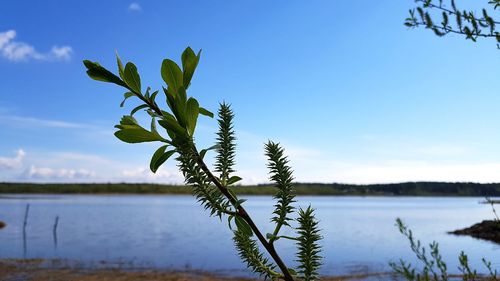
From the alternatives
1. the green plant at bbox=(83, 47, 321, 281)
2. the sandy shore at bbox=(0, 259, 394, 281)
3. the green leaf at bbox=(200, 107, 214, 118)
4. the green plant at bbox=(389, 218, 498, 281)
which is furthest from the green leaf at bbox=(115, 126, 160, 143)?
the sandy shore at bbox=(0, 259, 394, 281)

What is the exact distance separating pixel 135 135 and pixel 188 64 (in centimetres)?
20

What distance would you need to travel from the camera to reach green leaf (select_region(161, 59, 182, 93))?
998mm

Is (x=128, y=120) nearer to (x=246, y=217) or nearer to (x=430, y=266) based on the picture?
(x=246, y=217)

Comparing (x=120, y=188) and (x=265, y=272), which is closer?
(x=265, y=272)

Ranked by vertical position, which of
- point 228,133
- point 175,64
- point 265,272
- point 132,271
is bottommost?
point 132,271

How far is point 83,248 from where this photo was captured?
3803 cm

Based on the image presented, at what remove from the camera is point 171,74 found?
3.29 feet

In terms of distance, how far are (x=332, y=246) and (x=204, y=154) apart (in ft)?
137

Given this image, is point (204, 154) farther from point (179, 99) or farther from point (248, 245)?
point (248, 245)

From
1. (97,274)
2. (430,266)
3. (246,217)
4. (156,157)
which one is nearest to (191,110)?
(156,157)

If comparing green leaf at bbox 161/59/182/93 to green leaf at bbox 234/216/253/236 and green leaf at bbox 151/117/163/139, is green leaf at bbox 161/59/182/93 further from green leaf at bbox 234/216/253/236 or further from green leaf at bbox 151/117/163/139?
green leaf at bbox 234/216/253/236

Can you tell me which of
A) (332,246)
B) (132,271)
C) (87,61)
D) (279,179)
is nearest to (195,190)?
(279,179)

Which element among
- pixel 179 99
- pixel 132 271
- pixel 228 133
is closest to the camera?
pixel 179 99

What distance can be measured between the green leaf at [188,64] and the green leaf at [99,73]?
14cm
